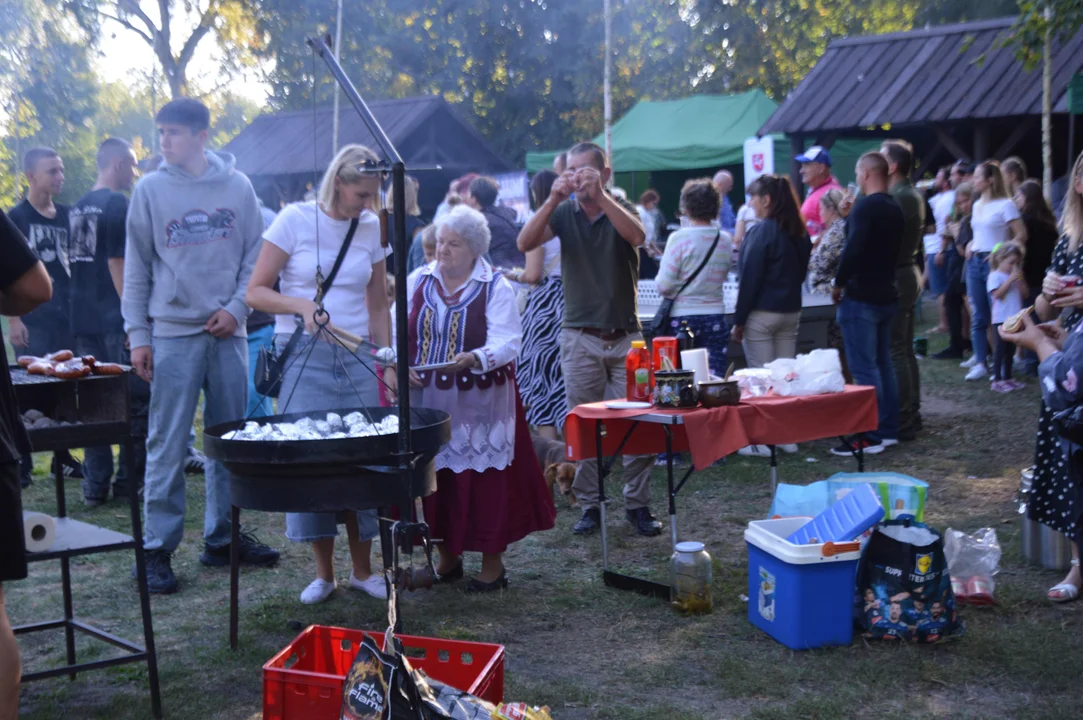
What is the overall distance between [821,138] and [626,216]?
36.9 ft

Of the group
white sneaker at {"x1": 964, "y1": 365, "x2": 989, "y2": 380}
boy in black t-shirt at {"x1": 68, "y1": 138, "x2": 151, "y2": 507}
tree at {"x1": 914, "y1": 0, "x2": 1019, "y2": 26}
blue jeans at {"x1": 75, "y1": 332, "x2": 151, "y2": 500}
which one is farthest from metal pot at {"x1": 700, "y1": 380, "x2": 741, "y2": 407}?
tree at {"x1": 914, "y1": 0, "x2": 1019, "y2": 26}

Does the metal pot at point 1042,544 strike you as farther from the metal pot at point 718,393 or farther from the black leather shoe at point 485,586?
the black leather shoe at point 485,586

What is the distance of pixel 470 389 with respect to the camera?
183 inches

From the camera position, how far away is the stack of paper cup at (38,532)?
3217mm

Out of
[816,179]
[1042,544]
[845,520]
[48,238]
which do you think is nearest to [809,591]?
[845,520]

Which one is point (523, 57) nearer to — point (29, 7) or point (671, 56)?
point (671, 56)

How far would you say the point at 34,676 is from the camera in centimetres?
348

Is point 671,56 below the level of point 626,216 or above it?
above

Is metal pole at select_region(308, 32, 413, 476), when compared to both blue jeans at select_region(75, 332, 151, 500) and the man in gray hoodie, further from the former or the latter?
blue jeans at select_region(75, 332, 151, 500)

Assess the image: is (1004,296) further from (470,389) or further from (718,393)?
(470,389)

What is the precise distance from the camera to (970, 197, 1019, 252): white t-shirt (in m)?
9.25

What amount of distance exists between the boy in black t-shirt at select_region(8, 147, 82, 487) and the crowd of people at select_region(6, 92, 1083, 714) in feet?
0.05

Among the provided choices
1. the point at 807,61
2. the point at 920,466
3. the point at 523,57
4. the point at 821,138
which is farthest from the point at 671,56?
the point at 920,466

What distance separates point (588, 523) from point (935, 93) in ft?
37.1
